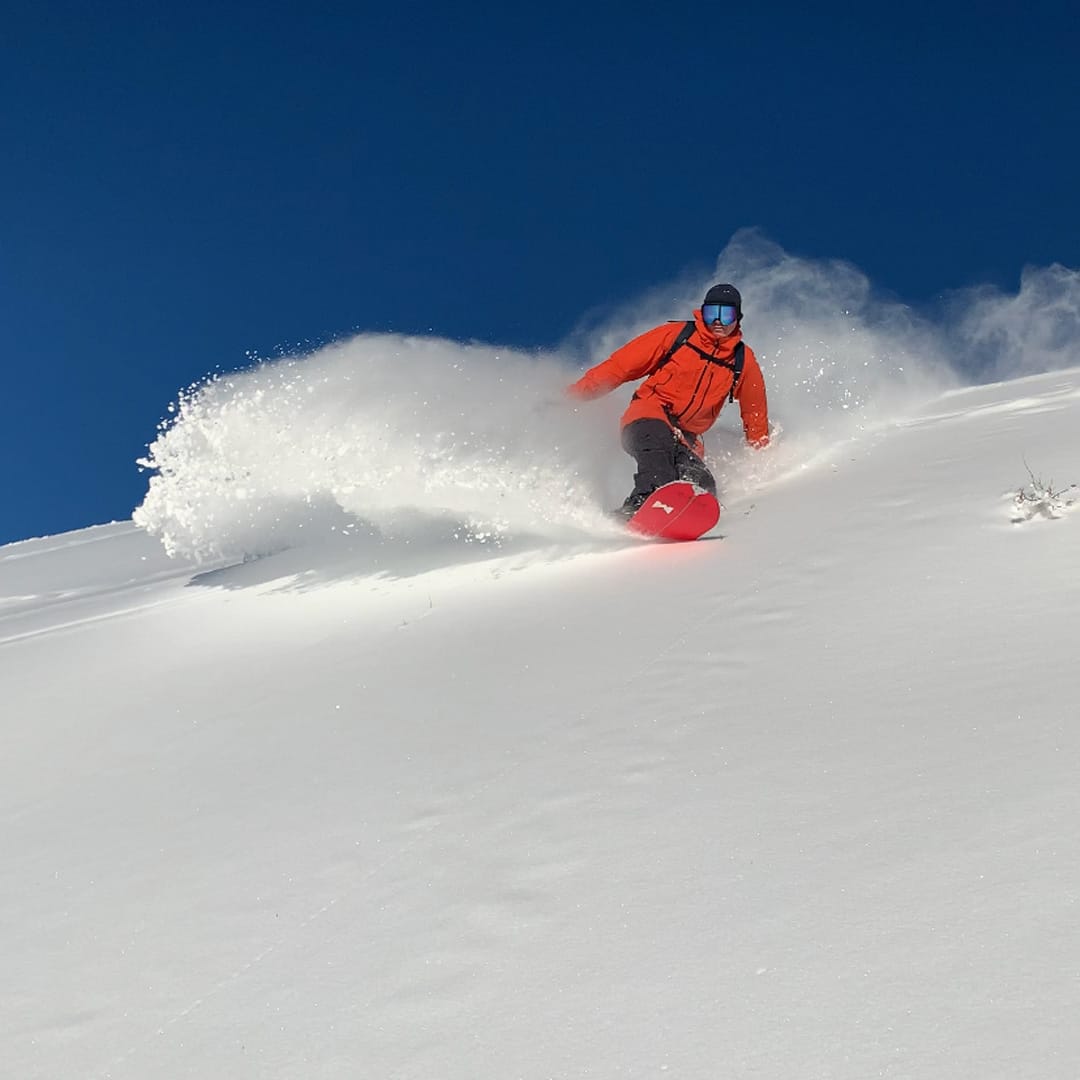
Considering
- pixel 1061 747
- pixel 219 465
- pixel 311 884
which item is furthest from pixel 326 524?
pixel 1061 747

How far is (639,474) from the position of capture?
6.15m

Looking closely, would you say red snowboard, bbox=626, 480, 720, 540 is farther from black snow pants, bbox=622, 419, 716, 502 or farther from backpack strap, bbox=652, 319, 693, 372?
backpack strap, bbox=652, 319, 693, 372

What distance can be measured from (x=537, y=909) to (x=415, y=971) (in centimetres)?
23

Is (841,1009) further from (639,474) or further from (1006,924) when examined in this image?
(639,474)

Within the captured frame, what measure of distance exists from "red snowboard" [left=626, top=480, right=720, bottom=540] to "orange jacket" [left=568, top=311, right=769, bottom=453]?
4.61 feet

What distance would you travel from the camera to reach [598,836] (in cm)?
195

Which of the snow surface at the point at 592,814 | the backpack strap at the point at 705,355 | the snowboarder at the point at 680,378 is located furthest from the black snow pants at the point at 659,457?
the snow surface at the point at 592,814

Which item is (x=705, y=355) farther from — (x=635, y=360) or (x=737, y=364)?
(x=635, y=360)

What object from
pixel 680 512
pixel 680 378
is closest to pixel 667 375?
pixel 680 378

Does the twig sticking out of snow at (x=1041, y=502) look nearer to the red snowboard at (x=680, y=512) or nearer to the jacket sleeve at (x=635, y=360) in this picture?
the red snowboard at (x=680, y=512)

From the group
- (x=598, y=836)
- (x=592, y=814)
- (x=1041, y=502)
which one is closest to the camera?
(x=598, y=836)

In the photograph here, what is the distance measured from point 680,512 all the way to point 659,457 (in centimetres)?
114

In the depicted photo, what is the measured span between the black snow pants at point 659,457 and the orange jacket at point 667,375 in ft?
0.37

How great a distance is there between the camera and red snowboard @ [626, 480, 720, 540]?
5.09 m
